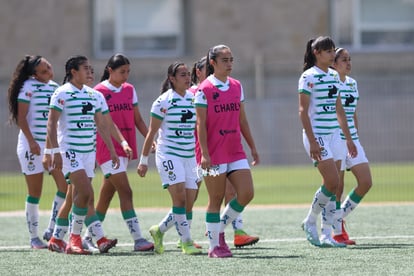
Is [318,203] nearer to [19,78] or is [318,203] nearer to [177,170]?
[177,170]

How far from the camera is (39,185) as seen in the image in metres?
13.3

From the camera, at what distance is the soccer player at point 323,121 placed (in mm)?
12094

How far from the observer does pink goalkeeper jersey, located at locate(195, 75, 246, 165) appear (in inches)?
451

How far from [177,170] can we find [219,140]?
25.4 inches

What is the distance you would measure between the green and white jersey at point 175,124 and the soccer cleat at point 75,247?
1.35m

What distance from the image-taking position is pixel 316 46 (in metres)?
12.3

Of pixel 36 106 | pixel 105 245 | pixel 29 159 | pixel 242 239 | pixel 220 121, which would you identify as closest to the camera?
pixel 220 121

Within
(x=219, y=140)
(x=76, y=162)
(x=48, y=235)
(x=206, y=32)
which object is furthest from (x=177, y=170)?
(x=206, y=32)

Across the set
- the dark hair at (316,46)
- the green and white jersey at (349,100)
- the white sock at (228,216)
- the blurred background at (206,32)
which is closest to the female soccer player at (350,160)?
the green and white jersey at (349,100)

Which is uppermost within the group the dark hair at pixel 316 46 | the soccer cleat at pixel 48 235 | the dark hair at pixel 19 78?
the dark hair at pixel 316 46

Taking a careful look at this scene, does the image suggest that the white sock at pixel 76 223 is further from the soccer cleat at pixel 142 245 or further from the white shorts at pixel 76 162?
the soccer cleat at pixel 142 245

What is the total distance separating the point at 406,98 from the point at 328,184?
15744mm

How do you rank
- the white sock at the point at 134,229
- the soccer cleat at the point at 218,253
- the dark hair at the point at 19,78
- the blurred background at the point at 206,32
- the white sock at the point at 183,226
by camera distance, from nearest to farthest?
the soccer cleat at the point at 218,253 < the white sock at the point at 183,226 < the white sock at the point at 134,229 < the dark hair at the point at 19,78 < the blurred background at the point at 206,32

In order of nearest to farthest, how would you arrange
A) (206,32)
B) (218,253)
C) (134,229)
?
(218,253)
(134,229)
(206,32)
